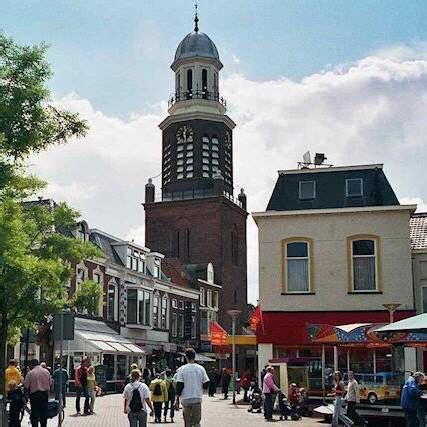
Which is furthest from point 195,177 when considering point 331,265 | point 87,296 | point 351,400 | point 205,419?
point 351,400

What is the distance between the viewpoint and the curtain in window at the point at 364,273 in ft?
92.5

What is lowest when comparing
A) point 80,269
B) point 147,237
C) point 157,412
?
point 157,412

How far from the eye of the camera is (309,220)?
28828 millimetres

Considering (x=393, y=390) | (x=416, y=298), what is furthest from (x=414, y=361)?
(x=393, y=390)

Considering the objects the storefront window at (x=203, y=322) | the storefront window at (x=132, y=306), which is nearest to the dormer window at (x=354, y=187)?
the storefront window at (x=132, y=306)

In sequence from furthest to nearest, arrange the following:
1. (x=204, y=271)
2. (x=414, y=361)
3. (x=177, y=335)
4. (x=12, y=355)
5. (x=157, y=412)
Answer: (x=204, y=271)
(x=177, y=335)
(x=12, y=355)
(x=414, y=361)
(x=157, y=412)

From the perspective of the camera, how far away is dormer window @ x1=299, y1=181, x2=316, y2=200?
29656 millimetres

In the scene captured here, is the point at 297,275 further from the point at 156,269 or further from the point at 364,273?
the point at 156,269

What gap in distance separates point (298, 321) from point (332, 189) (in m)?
5.24

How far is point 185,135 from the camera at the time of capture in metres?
69.4

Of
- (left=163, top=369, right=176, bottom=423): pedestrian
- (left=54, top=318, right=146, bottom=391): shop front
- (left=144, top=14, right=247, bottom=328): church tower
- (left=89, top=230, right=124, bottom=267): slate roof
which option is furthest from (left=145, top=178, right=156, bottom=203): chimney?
(left=163, top=369, right=176, bottom=423): pedestrian

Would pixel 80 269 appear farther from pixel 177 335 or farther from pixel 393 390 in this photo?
pixel 393 390

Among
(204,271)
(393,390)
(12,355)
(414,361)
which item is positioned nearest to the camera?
(393,390)

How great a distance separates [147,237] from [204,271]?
6.87 meters
